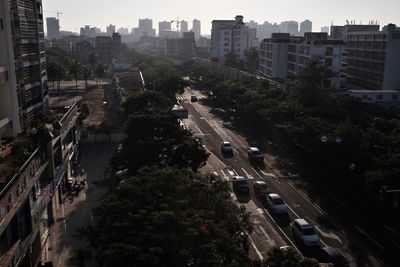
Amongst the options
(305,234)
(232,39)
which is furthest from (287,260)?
(232,39)

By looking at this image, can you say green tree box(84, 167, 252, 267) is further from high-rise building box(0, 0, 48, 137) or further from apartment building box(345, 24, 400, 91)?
apartment building box(345, 24, 400, 91)

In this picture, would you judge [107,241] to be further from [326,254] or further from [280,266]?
[326,254]

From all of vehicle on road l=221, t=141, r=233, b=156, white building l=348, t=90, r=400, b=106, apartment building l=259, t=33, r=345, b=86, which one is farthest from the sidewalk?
apartment building l=259, t=33, r=345, b=86

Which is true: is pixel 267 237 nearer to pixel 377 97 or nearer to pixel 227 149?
pixel 227 149

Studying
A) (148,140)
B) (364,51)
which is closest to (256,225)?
(148,140)

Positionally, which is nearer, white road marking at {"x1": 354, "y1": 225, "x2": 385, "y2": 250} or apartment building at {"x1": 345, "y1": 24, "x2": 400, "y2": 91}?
white road marking at {"x1": 354, "y1": 225, "x2": 385, "y2": 250}

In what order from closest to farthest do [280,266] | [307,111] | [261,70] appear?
[280,266], [307,111], [261,70]

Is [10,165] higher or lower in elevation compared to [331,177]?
higher
